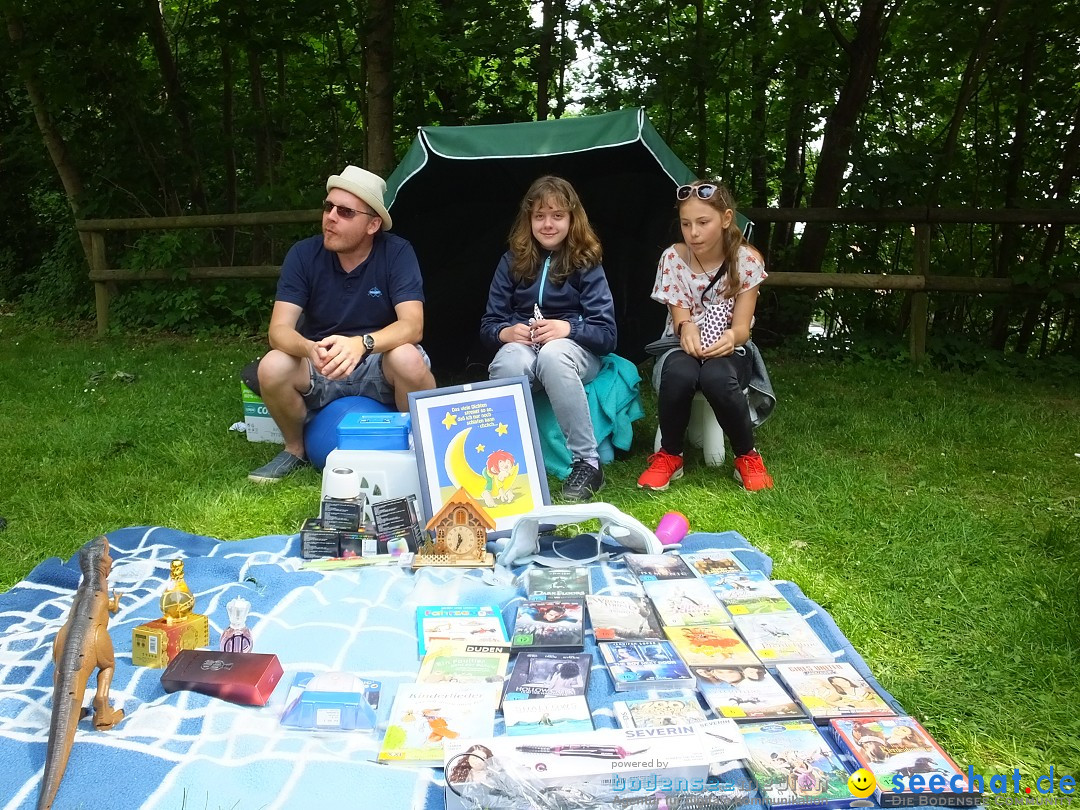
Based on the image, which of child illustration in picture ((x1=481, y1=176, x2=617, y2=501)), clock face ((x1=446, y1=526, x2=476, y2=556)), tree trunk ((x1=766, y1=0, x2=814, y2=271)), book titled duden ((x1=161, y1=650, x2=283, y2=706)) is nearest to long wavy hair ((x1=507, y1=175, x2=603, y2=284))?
child illustration in picture ((x1=481, y1=176, x2=617, y2=501))

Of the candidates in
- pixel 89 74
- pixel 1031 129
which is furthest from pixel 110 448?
pixel 1031 129

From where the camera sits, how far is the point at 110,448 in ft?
13.2

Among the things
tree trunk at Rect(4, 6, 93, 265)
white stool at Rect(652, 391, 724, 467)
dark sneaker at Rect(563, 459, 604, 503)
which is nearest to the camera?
dark sneaker at Rect(563, 459, 604, 503)

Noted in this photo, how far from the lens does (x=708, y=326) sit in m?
3.73

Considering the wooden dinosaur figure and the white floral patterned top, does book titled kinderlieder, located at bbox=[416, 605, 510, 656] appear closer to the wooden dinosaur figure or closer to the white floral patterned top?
the wooden dinosaur figure

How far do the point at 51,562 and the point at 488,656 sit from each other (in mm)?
1452

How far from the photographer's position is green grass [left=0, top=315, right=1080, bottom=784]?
215 cm

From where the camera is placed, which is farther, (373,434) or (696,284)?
(696,284)

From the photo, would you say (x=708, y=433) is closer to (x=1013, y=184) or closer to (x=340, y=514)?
(x=340, y=514)

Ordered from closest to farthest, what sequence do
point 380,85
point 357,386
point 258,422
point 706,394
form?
1. point 706,394
2. point 357,386
3. point 258,422
4. point 380,85

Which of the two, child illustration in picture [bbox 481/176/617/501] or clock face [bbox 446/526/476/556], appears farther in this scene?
child illustration in picture [bbox 481/176/617/501]

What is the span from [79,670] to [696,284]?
9.26ft

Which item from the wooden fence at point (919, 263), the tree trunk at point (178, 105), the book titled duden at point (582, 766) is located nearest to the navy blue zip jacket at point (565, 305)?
the book titled duden at point (582, 766)

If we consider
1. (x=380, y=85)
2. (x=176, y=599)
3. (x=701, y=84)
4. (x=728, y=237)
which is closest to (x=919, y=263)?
(x=701, y=84)
